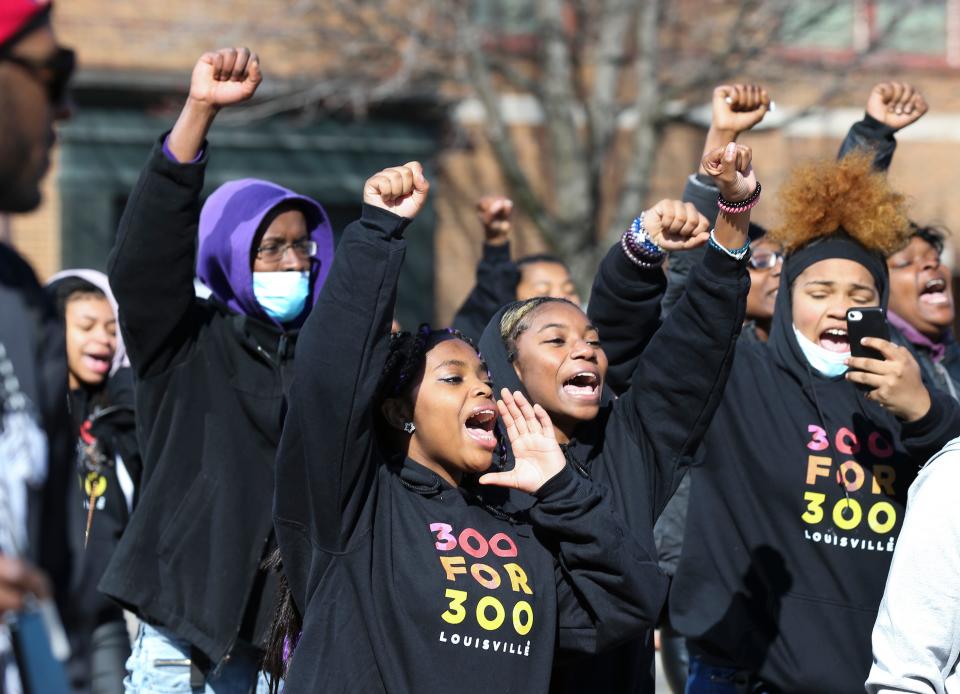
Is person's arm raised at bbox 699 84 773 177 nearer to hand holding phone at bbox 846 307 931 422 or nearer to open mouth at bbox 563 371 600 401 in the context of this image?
hand holding phone at bbox 846 307 931 422

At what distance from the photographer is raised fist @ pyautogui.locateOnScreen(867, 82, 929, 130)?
15.9ft

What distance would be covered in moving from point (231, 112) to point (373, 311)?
9138mm

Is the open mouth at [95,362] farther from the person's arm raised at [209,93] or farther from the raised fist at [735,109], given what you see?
the raised fist at [735,109]

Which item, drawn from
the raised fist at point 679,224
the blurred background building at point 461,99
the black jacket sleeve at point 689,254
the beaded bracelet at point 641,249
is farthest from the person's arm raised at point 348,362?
the blurred background building at point 461,99

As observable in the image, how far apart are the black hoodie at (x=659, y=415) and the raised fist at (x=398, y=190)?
774 millimetres

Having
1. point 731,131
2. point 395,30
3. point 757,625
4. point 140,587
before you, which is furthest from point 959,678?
point 395,30

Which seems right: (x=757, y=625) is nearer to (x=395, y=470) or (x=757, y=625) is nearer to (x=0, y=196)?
(x=395, y=470)

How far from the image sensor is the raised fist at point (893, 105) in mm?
4844

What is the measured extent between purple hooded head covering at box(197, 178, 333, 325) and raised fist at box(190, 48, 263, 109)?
67 cm

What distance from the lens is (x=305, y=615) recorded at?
10.8ft

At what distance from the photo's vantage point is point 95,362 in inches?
207

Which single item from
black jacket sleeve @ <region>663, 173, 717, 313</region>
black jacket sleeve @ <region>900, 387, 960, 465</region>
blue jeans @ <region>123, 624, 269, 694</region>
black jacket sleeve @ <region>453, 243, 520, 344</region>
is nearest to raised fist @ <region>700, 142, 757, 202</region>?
black jacket sleeve @ <region>663, 173, 717, 313</region>

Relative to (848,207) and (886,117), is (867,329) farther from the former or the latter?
(886,117)

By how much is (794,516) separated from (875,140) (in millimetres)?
1464
